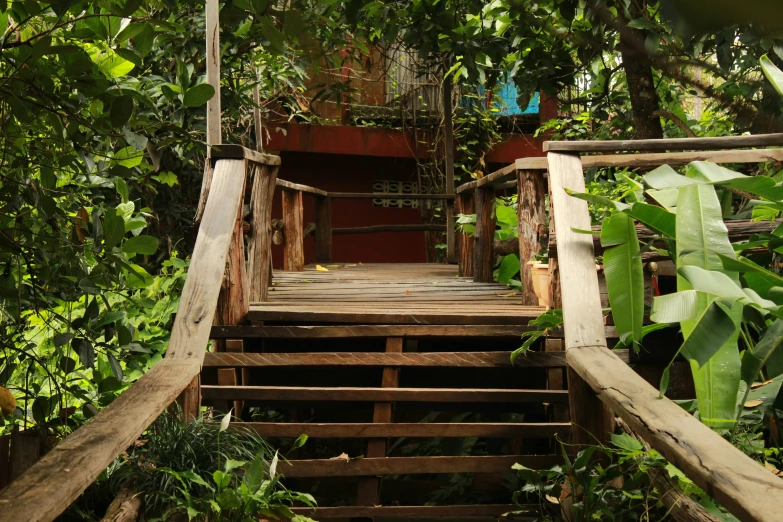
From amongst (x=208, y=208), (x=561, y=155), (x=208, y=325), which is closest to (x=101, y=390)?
(x=208, y=325)

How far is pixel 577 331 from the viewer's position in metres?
2.99

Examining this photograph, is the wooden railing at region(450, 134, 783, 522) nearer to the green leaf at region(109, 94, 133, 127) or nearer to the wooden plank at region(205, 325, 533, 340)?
the wooden plank at region(205, 325, 533, 340)

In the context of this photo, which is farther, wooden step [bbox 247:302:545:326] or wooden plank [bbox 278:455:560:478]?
wooden step [bbox 247:302:545:326]

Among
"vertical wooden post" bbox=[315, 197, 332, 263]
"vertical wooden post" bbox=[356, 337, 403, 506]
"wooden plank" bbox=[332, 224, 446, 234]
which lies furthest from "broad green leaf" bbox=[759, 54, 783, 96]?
"wooden plank" bbox=[332, 224, 446, 234]

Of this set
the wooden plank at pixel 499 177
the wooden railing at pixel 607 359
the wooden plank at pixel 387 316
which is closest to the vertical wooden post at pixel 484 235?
the wooden plank at pixel 499 177

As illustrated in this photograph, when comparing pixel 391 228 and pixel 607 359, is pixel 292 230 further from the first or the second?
pixel 607 359

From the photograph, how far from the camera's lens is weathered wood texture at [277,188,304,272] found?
22.5ft

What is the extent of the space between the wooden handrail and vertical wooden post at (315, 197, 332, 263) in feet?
14.7

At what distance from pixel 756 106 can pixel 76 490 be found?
1627 mm

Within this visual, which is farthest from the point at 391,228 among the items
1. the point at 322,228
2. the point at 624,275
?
the point at 624,275

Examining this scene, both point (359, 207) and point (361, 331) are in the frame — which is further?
point (359, 207)

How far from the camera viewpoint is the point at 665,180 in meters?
2.82

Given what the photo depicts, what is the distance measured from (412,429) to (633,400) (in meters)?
1.28

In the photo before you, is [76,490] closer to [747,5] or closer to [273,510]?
[273,510]
